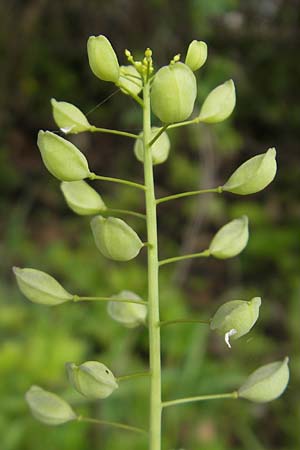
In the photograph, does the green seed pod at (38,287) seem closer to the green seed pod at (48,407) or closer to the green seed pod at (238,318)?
the green seed pod at (48,407)

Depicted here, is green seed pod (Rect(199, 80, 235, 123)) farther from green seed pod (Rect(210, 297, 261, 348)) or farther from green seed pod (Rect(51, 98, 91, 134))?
green seed pod (Rect(210, 297, 261, 348))

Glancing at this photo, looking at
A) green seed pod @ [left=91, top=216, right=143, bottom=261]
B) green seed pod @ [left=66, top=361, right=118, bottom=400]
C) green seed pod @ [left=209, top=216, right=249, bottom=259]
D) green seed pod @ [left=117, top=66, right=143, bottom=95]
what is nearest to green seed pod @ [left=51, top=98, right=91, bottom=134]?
green seed pod @ [left=117, top=66, right=143, bottom=95]

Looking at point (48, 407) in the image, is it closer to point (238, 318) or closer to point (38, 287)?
point (38, 287)

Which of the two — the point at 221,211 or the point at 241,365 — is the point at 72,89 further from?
the point at 241,365

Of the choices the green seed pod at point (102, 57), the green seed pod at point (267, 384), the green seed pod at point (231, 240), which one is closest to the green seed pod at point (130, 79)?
the green seed pod at point (102, 57)

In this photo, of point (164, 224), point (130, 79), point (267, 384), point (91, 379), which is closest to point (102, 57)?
point (130, 79)

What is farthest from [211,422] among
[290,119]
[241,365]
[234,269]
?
[290,119]
